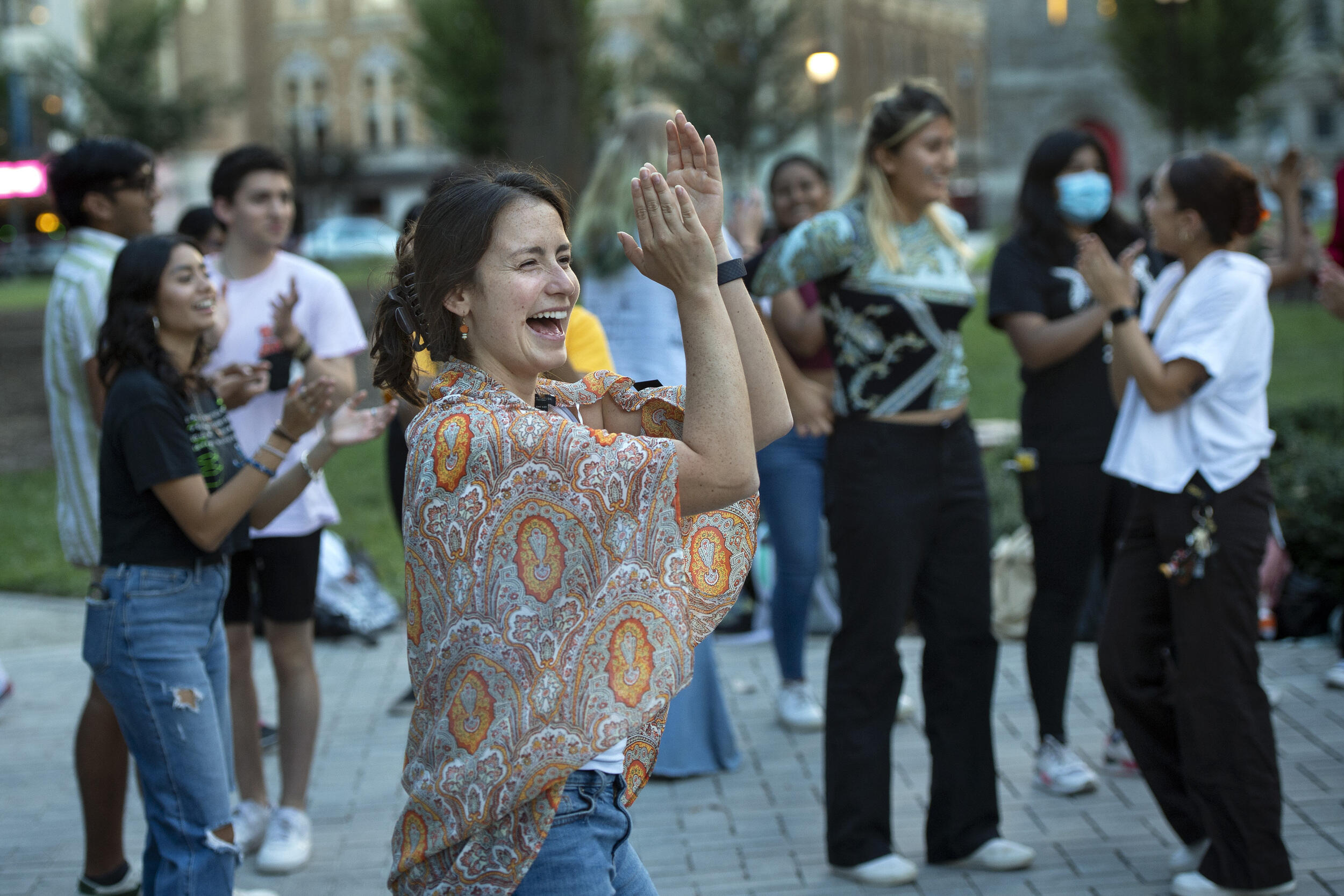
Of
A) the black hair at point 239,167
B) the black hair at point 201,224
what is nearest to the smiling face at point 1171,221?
the black hair at point 239,167

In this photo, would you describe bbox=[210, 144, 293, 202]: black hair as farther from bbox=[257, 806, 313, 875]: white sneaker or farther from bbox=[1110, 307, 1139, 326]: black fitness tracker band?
bbox=[1110, 307, 1139, 326]: black fitness tracker band

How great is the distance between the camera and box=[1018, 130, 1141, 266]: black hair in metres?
4.87

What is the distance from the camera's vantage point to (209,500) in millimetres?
3324

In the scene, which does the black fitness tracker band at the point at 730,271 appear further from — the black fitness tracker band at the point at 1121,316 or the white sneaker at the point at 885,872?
the white sneaker at the point at 885,872

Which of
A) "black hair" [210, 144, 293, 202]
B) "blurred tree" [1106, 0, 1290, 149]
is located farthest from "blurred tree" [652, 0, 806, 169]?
"black hair" [210, 144, 293, 202]

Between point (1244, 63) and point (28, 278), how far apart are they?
3863cm

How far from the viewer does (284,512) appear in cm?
433

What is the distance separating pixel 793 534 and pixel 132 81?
41938 mm

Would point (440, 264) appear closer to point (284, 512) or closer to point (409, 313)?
point (409, 313)

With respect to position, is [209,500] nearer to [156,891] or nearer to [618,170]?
[156,891]

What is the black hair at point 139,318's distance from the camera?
342 centimetres

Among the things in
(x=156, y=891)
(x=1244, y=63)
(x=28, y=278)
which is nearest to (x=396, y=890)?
(x=156, y=891)

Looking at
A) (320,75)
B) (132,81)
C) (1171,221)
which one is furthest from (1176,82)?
(320,75)

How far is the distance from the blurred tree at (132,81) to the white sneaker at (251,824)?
40.5m
